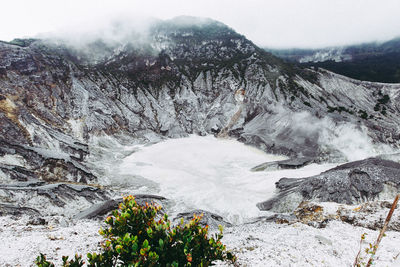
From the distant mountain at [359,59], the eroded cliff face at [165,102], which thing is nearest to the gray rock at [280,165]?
the eroded cliff face at [165,102]

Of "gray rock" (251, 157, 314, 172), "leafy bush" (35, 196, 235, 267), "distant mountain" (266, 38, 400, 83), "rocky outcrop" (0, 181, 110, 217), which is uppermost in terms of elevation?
"distant mountain" (266, 38, 400, 83)

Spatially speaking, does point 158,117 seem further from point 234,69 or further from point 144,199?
point 144,199

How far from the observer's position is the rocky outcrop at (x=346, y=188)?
18.3 m

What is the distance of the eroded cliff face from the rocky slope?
0.19m

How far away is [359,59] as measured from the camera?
135750mm

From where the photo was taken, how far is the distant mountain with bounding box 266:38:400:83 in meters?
82.1

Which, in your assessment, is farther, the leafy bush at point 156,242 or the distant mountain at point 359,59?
the distant mountain at point 359,59

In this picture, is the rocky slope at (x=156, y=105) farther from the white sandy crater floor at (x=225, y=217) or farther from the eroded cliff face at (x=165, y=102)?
the white sandy crater floor at (x=225, y=217)

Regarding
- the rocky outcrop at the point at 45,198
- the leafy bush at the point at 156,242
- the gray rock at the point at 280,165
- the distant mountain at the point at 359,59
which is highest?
the distant mountain at the point at 359,59

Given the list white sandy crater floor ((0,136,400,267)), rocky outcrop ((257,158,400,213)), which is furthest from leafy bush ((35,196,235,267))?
rocky outcrop ((257,158,400,213))

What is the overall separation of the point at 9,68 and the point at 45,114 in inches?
444

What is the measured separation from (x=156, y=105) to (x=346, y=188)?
146 ft

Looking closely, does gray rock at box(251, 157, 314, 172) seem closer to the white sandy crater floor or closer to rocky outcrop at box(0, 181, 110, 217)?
the white sandy crater floor

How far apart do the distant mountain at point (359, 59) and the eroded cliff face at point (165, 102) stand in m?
22.6
